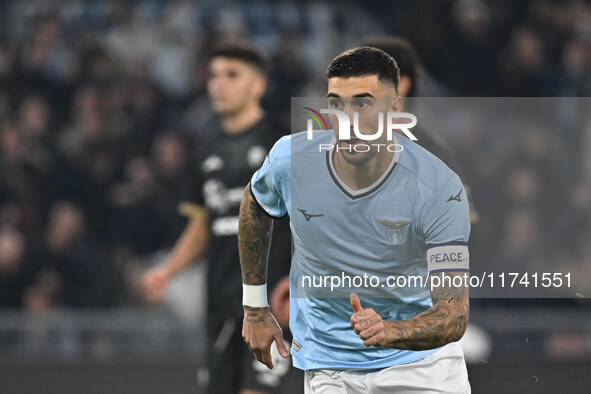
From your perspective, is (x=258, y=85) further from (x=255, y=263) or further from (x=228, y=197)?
(x=255, y=263)

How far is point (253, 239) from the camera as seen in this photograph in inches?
145

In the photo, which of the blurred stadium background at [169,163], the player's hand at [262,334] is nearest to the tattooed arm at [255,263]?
the player's hand at [262,334]

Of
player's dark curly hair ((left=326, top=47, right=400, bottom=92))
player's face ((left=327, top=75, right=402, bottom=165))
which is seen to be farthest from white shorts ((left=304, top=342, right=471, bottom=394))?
player's dark curly hair ((left=326, top=47, right=400, bottom=92))

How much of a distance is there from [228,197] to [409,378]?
2.23 meters

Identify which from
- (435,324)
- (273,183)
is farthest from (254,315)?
(435,324)

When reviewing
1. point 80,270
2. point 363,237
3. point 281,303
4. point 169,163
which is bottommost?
point 80,270

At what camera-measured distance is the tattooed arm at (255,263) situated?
3510 millimetres

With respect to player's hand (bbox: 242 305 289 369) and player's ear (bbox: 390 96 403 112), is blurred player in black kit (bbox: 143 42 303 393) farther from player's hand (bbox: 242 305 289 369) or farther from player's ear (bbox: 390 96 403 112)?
player's ear (bbox: 390 96 403 112)

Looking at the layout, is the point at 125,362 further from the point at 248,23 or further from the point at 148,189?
the point at 248,23

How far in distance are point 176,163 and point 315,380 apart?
18.2 ft

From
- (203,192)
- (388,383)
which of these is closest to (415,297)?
(388,383)

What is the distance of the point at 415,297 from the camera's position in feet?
11.1

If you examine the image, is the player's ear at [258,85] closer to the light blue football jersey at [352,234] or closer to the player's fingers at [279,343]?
the light blue football jersey at [352,234]

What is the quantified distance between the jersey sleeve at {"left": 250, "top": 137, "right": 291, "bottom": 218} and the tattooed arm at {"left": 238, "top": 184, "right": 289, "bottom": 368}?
0.04 m
